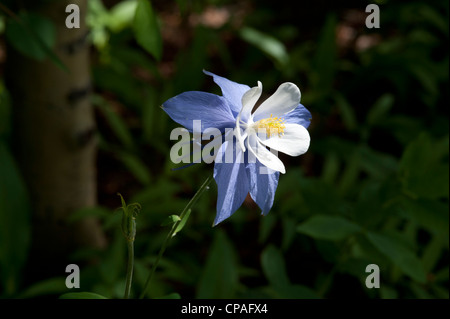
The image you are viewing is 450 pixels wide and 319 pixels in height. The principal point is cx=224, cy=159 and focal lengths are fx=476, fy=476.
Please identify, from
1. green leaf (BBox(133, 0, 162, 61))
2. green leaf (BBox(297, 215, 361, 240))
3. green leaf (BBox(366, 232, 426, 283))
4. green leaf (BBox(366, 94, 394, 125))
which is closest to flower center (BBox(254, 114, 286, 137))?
green leaf (BBox(133, 0, 162, 61))

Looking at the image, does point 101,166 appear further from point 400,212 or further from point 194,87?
point 400,212

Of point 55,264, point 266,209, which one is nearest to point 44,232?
point 55,264

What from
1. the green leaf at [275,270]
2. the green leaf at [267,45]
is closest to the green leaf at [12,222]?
the green leaf at [275,270]

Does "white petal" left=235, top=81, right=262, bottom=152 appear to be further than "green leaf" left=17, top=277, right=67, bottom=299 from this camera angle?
No

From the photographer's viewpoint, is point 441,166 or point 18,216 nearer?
point 441,166

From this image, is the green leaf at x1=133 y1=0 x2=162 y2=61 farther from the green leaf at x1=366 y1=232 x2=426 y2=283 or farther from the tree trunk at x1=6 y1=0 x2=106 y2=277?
the green leaf at x1=366 y1=232 x2=426 y2=283

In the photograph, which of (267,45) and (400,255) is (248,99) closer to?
(400,255)

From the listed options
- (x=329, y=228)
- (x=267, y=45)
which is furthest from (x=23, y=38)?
(x=267, y=45)
